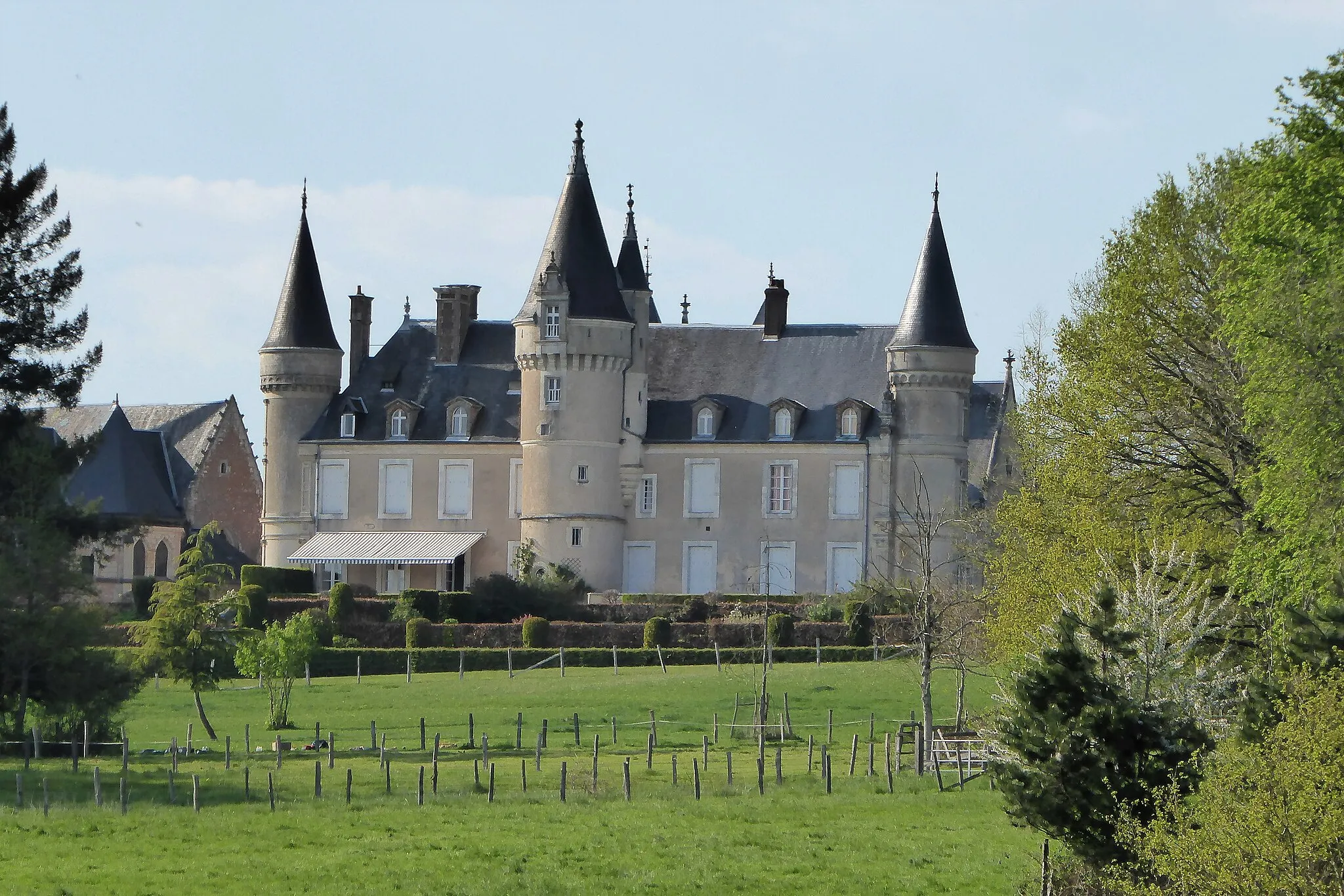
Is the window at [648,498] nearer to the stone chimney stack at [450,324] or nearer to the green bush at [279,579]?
the stone chimney stack at [450,324]

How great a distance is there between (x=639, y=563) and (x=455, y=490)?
224 inches

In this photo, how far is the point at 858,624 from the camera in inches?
1874

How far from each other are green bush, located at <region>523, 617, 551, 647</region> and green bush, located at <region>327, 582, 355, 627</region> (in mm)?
4425

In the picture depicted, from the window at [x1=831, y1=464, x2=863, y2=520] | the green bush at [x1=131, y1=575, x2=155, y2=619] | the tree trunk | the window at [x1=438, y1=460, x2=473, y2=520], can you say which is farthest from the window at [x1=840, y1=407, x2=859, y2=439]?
the tree trunk

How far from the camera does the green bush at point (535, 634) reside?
4834 cm

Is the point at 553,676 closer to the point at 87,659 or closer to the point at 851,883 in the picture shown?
the point at 87,659

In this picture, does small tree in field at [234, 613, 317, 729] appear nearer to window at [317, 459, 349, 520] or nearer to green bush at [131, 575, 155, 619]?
green bush at [131, 575, 155, 619]

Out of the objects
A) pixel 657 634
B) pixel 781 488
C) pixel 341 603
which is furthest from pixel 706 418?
pixel 341 603

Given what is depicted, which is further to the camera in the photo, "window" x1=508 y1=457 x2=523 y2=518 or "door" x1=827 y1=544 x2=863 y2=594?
"window" x1=508 y1=457 x2=523 y2=518

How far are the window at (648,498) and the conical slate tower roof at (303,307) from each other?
32.4ft

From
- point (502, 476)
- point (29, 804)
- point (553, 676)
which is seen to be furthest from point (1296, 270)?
point (502, 476)

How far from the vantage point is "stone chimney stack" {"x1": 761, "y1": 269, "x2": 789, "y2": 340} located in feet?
202

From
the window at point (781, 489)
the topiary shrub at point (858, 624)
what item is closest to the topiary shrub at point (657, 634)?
the topiary shrub at point (858, 624)

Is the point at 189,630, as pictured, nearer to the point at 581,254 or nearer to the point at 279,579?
the point at 279,579
